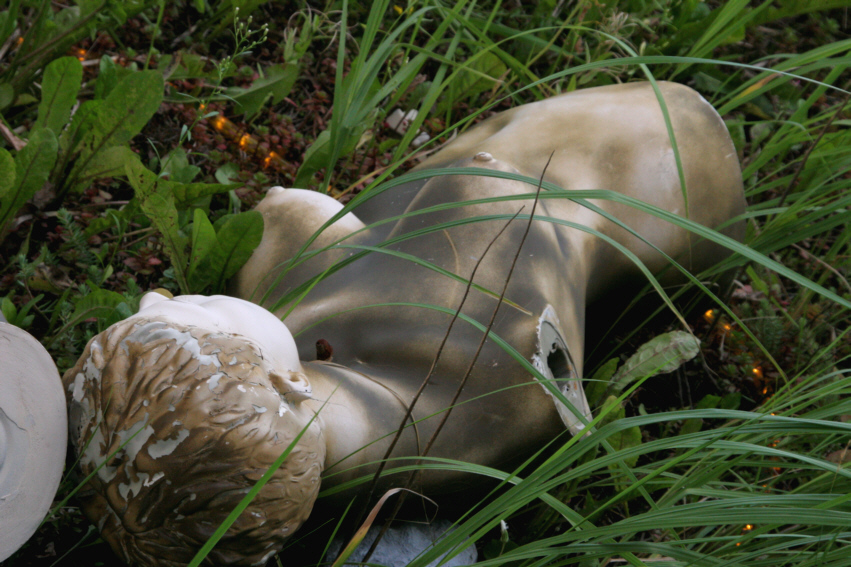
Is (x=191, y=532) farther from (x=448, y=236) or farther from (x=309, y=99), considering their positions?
(x=309, y=99)

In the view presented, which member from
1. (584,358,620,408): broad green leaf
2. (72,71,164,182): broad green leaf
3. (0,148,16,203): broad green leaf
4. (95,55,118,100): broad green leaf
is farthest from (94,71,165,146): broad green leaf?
(584,358,620,408): broad green leaf

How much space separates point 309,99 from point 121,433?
5.71 ft

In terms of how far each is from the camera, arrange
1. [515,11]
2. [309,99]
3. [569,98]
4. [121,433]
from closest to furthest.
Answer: [121,433] → [569,98] → [309,99] → [515,11]

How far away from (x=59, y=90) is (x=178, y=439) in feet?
3.70

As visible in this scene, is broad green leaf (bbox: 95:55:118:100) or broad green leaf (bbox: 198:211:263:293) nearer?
broad green leaf (bbox: 198:211:263:293)

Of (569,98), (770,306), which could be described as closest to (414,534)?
(569,98)

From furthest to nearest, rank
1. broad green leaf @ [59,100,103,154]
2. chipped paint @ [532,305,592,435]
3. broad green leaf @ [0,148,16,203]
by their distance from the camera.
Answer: broad green leaf @ [59,100,103,154] < broad green leaf @ [0,148,16,203] < chipped paint @ [532,305,592,435]

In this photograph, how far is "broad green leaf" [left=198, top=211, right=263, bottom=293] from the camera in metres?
1.64

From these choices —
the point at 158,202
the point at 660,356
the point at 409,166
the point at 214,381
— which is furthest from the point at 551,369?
the point at 409,166

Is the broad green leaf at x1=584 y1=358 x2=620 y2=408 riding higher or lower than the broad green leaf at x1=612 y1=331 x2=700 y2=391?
lower

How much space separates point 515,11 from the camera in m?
2.93

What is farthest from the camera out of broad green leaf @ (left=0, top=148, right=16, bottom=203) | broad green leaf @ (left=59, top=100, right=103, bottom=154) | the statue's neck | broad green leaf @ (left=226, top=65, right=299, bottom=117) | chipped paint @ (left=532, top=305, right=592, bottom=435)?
broad green leaf @ (left=226, top=65, right=299, bottom=117)

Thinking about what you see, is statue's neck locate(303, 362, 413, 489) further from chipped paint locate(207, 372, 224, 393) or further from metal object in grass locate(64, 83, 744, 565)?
chipped paint locate(207, 372, 224, 393)

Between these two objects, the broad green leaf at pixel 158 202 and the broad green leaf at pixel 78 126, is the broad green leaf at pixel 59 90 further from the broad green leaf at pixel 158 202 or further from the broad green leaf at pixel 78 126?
the broad green leaf at pixel 158 202
